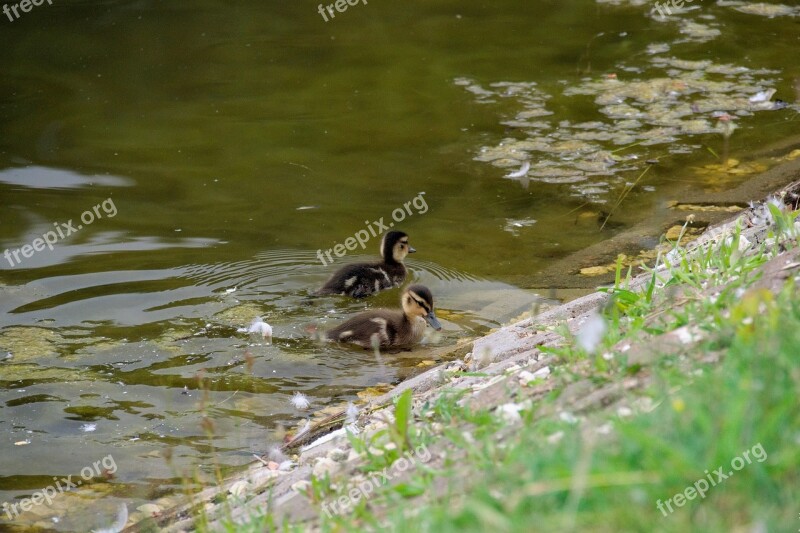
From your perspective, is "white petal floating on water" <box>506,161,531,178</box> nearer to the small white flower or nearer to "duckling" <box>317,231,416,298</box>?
"duckling" <box>317,231,416,298</box>

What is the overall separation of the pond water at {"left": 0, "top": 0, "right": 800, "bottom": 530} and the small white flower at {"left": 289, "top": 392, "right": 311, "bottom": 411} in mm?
119

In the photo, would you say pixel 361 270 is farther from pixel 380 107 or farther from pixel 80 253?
pixel 380 107

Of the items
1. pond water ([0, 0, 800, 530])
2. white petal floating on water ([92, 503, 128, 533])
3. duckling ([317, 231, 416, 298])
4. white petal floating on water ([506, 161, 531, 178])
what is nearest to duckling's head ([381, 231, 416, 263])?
duckling ([317, 231, 416, 298])

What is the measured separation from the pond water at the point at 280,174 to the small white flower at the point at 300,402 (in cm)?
12

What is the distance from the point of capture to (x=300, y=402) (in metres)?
5.13

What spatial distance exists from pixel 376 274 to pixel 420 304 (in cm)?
76

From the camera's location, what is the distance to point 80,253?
6.91m

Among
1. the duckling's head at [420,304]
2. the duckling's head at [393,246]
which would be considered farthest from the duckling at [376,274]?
the duckling's head at [420,304]

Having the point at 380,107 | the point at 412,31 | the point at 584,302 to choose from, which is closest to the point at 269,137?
the point at 380,107

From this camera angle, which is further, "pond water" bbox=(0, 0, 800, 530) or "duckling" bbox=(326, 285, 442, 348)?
"duckling" bbox=(326, 285, 442, 348)

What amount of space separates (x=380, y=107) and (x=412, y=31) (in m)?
2.19

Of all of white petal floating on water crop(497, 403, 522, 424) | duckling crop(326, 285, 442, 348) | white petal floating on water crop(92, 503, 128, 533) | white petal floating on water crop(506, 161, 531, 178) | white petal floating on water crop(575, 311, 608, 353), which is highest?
white petal floating on water crop(575, 311, 608, 353)

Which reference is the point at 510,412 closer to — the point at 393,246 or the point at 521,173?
the point at 393,246

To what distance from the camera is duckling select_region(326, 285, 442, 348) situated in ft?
19.6
